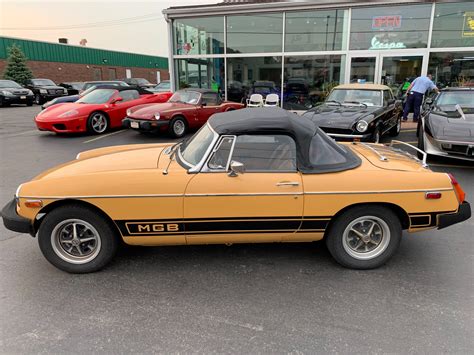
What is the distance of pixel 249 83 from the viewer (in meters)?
15.0

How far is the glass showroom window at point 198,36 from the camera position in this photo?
1470 cm

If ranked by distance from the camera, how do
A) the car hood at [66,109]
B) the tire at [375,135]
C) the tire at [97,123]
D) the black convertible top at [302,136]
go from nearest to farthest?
the black convertible top at [302,136] < the tire at [375,135] < the car hood at [66,109] < the tire at [97,123]

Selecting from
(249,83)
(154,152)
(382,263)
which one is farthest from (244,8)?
(382,263)

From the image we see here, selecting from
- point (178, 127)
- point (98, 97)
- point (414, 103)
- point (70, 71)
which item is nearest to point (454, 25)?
point (414, 103)

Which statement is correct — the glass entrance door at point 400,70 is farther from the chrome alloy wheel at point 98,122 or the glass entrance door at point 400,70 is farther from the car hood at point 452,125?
the chrome alloy wheel at point 98,122

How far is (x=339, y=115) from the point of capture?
25.6 ft

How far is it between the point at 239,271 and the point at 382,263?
4.37 feet

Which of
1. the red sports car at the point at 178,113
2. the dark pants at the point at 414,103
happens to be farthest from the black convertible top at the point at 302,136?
the dark pants at the point at 414,103

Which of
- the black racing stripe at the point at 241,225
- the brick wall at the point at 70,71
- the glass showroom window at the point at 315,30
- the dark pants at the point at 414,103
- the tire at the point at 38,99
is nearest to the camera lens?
the black racing stripe at the point at 241,225

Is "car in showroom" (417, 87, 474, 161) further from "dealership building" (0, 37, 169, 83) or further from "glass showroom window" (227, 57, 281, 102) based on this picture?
"dealership building" (0, 37, 169, 83)

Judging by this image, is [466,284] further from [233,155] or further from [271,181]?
[233,155]

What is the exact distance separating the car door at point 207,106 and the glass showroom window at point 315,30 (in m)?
4.84

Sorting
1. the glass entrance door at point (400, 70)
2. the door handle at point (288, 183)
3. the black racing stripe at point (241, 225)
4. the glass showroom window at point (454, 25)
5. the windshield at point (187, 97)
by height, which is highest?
the glass showroom window at point (454, 25)

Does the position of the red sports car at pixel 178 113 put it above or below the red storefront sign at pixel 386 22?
below
